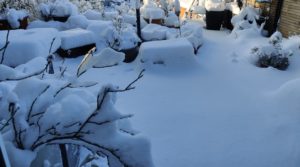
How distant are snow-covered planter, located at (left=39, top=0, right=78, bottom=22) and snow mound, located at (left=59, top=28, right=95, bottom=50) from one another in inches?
70.5

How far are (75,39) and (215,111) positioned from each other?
4.60m

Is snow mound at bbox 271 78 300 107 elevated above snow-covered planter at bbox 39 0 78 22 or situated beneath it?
situated beneath

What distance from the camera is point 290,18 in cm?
916

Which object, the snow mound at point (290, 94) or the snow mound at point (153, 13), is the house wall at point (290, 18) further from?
the snow mound at point (290, 94)

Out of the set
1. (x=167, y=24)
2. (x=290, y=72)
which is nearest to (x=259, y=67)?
(x=290, y=72)

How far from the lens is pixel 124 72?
285 inches

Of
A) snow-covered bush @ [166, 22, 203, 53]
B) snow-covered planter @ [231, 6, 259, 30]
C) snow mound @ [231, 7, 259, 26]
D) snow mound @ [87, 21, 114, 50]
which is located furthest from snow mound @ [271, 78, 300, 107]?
snow mound @ [231, 7, 259, 26]

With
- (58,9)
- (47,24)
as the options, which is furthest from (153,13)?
(47,24)

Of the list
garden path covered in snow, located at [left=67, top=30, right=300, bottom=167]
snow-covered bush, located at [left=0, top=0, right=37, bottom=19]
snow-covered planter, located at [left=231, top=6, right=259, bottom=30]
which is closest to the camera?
garden path covered in snow, located at [left=67, top=30, right=300, bottom=167]

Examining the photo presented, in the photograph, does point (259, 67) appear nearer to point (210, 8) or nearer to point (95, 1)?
point (210, 8)

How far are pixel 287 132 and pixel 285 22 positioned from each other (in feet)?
20.9

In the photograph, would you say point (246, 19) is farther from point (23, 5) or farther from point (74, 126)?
point (74, 126)

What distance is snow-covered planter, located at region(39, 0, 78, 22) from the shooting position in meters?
9.71

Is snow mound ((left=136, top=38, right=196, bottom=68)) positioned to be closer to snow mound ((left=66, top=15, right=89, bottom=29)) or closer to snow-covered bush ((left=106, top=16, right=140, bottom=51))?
snow-covered bush ((left=106, top=16, right=140, bottom=51))
